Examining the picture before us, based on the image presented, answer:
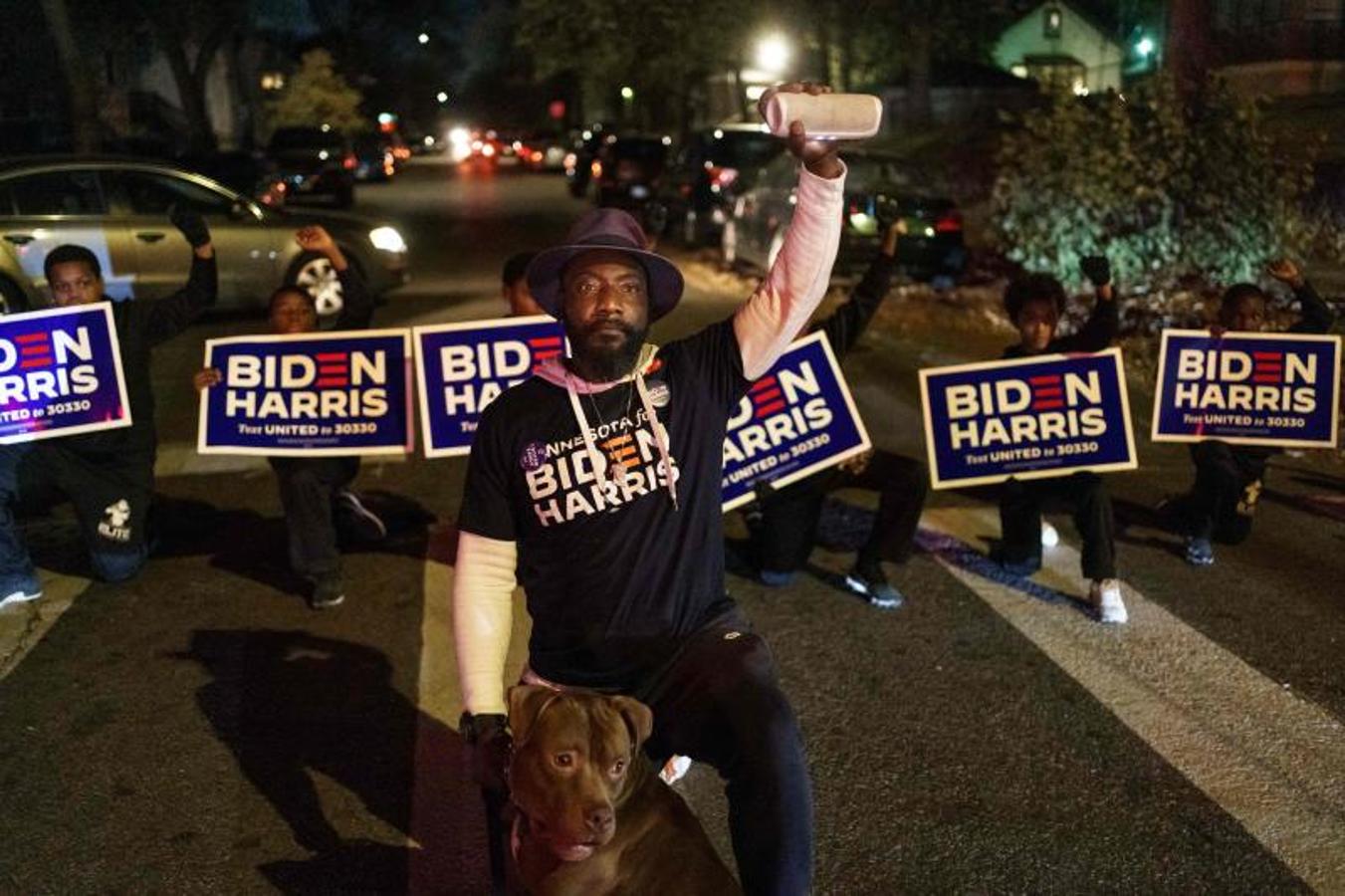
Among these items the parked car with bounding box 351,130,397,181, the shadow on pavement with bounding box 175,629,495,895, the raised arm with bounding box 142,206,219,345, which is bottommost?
the shadow on pavement with bounding box 175,629,495,895

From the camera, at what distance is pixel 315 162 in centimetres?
2864

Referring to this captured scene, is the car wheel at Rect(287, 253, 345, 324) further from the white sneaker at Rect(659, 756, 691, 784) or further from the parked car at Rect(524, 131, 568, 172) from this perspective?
the parked car at Rect(524, 131, 568, 172)

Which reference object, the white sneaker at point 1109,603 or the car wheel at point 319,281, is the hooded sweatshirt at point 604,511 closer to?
the white sneaker at point 1109,603

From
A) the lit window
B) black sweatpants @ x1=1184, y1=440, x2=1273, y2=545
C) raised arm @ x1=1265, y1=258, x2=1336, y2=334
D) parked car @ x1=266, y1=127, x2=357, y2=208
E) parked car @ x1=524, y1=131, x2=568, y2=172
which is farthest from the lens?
the lit window

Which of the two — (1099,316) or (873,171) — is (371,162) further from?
(1099,316)

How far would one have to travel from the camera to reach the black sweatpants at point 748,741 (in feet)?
8.84

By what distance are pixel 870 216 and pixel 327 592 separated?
9.83m

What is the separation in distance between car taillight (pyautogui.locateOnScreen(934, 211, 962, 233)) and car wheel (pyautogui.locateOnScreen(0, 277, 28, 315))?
9.32m

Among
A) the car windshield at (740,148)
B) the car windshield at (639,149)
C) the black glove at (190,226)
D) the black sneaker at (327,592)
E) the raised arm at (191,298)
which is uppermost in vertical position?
the car windshield at (639,149)

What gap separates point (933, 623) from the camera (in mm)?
5395

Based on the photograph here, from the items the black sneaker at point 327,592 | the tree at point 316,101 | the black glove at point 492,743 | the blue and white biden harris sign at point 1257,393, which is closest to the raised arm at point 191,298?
the black sneaker at point 327,592

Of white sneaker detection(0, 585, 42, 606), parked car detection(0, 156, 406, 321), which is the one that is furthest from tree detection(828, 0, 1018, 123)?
white sneaker detection(0, 585, 42, 606)

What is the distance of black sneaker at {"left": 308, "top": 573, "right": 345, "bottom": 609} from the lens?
5684mm

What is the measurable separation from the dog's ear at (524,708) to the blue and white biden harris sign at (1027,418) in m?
3.82
